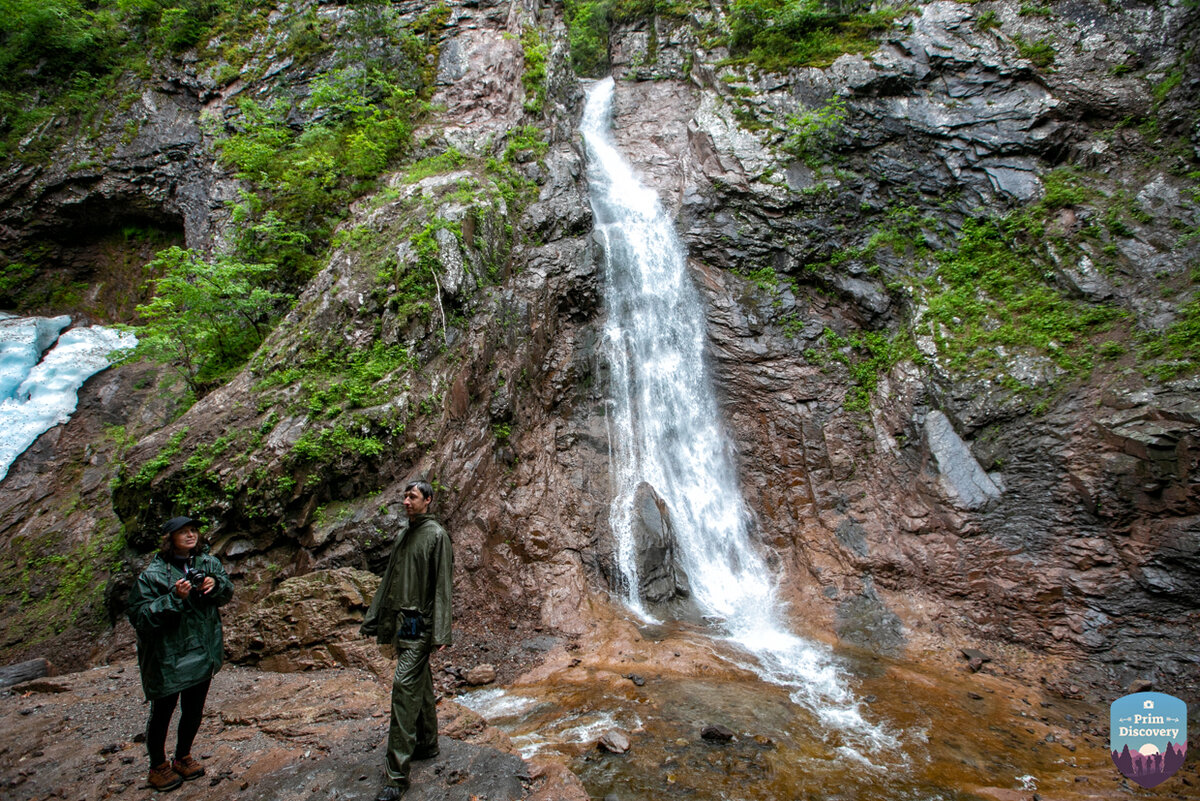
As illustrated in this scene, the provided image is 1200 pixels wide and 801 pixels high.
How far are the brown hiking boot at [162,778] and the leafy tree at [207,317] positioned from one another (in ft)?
27.1

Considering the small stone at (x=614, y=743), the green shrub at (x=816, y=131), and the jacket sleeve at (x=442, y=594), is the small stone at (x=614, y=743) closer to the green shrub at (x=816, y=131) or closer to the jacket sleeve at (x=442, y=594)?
the jacket sleeve at (x=442, y=594)

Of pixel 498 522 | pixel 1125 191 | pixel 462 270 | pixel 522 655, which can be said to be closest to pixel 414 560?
pixel 522 655

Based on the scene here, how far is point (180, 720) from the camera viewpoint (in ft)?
12.6

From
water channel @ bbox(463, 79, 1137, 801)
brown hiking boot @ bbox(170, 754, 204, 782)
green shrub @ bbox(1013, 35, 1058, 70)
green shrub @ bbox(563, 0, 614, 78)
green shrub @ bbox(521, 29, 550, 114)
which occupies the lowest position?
water channel @ bbox(463, 79, 1137, 801)

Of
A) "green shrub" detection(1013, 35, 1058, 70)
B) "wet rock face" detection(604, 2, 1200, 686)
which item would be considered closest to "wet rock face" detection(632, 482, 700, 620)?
"wet rock face" detection(604, 2, 1200, 686)

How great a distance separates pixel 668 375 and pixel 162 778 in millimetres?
10502

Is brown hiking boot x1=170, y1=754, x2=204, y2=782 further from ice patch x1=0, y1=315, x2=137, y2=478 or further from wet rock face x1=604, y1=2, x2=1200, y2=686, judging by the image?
ice patch x1=0, y1=315, x2=137, y2=478

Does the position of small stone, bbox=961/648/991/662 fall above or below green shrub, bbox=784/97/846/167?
below

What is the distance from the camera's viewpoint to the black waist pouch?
387 centimetres

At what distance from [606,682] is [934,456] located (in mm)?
7274

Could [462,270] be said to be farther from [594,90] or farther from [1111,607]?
[594,90]

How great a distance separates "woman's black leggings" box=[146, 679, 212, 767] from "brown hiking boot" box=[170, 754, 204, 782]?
4cm

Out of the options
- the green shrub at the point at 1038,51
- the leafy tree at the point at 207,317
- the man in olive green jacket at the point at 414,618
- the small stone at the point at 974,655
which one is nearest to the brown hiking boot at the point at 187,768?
the man in olive green jacket at the point at 414,618
